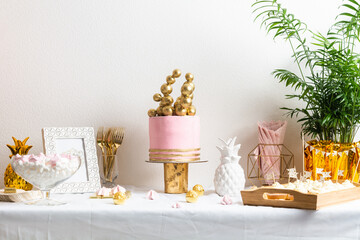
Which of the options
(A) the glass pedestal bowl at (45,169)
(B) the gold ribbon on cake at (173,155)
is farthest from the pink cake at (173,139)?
(A) the glass pedestal bowl at (45,169)

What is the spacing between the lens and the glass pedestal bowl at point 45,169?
1236mm

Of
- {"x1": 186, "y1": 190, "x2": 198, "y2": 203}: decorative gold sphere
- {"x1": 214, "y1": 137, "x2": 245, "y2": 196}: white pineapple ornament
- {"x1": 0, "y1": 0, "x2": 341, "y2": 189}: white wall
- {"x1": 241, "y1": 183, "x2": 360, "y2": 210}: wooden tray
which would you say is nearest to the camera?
{"x1": 241, "y1": 183, "x2": 360, "y2": 210}: wooden tray

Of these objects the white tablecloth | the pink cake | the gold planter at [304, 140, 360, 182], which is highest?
the pink cake

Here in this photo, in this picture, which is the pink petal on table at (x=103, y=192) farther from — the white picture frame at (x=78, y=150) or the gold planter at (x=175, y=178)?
the gold planter at (x=175, y=178)

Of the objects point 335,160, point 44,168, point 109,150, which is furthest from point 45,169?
point 335,160

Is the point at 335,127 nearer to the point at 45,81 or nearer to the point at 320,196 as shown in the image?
the point at 320,196

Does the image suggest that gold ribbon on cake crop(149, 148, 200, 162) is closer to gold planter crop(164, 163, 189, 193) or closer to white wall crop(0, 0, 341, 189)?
gold planter crop(164, 163, 189, 193)

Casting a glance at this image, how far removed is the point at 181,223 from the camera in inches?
45.6

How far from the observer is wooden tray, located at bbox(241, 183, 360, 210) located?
114 centimetres

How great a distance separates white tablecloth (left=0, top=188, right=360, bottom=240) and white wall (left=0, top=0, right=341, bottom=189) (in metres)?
0.56

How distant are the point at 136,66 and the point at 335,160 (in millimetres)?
777

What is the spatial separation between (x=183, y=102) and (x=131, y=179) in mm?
410

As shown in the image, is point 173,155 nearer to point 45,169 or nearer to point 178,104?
→ point 178,104

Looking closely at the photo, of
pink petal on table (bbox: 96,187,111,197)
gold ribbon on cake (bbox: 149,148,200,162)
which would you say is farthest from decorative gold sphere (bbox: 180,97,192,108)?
pink petal on table (bbox: 96,187,111,197)
